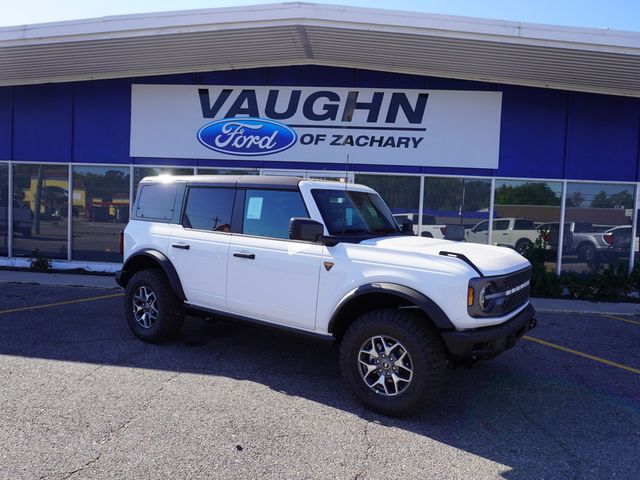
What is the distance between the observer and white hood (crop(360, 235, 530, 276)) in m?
3.87

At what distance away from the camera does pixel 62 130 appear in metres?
11.4

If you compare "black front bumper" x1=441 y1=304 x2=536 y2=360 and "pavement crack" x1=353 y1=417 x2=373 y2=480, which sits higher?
"black front bumper" x1=441 y1=304 x2=536 y2=360

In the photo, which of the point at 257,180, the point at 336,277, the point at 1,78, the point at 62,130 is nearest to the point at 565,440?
the point at 336,277

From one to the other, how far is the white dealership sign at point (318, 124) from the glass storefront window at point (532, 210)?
0.81 m

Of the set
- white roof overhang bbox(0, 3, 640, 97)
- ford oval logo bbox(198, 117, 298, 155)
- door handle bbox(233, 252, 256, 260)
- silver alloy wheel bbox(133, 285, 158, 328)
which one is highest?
white roof overhang bbox(0, 3, 640, 97)

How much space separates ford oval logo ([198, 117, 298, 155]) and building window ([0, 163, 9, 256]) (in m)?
5.53

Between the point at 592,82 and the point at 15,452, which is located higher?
the point at 592,82

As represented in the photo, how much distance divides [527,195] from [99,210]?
1009cm

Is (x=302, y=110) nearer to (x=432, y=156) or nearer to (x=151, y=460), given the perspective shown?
(x=432, y=156)

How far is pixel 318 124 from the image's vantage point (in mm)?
10742

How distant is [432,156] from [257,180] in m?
6.53

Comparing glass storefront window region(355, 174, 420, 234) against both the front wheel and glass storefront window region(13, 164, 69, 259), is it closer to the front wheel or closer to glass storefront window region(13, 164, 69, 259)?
the front wheel

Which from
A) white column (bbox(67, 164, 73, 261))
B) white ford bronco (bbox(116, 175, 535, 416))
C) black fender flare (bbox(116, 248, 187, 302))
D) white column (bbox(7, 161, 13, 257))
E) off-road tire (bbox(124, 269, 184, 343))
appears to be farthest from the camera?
white column (bbox(7, 161, 13, 257))

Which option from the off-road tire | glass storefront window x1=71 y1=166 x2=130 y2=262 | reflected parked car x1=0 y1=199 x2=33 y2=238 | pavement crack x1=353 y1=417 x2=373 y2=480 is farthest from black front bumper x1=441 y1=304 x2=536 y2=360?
reflected parked car x1=0 y1=199 x2=33 y2=238
